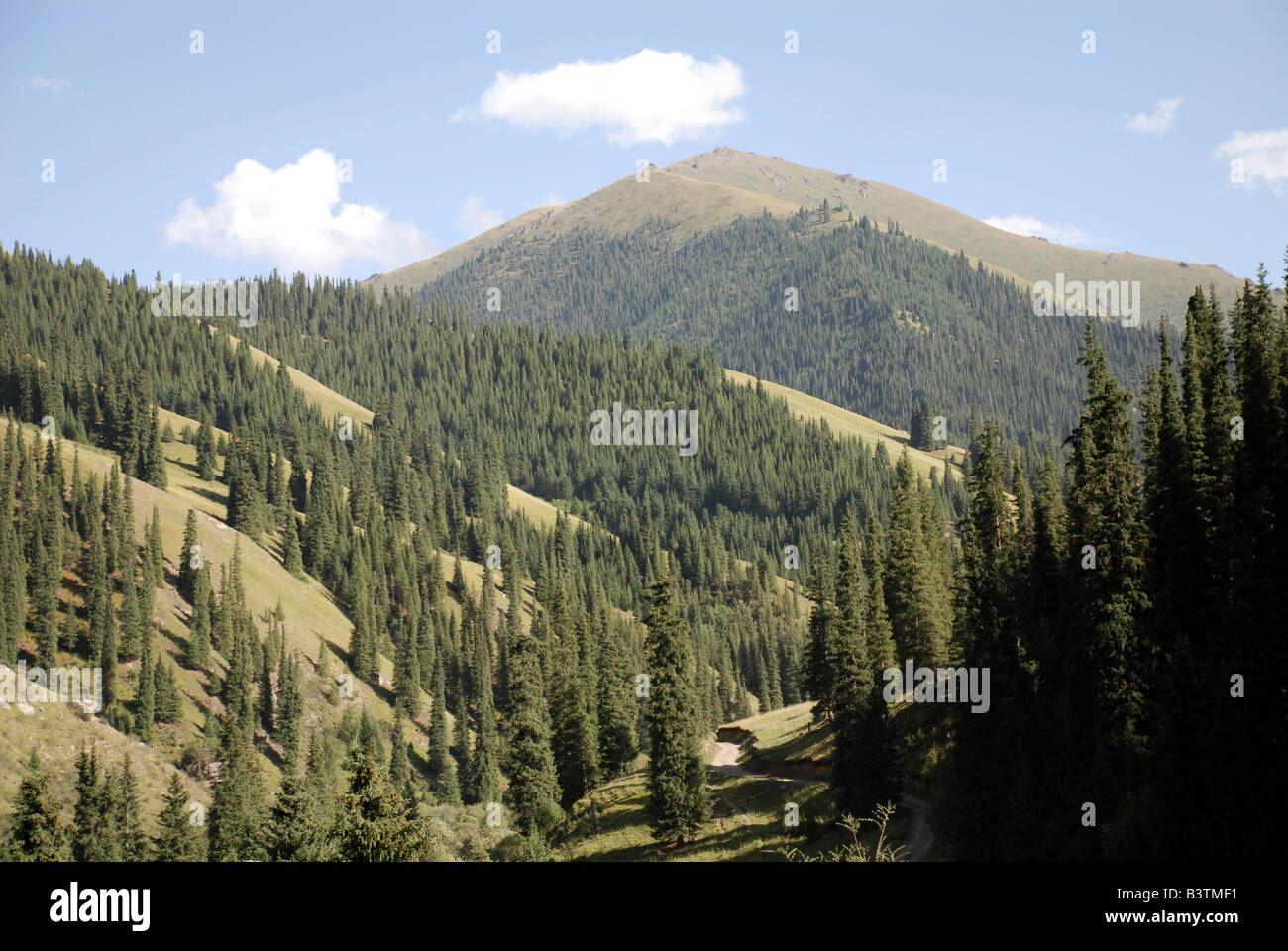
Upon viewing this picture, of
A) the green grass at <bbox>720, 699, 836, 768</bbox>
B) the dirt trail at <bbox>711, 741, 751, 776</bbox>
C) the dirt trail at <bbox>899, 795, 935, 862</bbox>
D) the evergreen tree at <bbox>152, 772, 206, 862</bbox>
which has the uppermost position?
the dirt trail at <bbox>899, 795, 935, 862</bbox>

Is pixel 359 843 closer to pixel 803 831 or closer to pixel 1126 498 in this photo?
pixel 803 831

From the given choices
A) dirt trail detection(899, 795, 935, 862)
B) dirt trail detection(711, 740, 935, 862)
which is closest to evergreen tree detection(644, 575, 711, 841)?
dirt trail detection(711, 740, 935, 862)

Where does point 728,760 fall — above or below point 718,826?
below

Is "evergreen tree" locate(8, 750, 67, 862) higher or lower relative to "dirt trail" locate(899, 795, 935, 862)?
higher

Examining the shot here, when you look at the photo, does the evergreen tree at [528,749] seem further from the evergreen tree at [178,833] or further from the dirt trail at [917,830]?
the evergreen tree at [178,833]

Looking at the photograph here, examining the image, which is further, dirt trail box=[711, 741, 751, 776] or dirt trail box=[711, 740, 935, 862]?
dirt trail box=[711, 741, 751, 776]

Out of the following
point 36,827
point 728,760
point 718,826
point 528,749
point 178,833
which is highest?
point 36,827

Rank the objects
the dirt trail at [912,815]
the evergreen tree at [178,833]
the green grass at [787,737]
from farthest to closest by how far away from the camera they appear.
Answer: the evergreen tree at [178,833]
the green grass at [787,737]
the dirt trail at [912,815]

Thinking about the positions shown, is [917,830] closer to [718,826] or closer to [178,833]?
[718,826]

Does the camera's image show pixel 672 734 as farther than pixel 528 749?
No

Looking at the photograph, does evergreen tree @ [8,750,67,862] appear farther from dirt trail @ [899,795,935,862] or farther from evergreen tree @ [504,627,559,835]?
dirt trail @ [899,795,935,862]

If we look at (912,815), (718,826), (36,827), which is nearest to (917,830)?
(912,815)

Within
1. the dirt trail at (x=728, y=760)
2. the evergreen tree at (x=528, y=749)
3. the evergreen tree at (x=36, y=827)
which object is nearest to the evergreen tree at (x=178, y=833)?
the evergreen tree at (x=36, y=827)
